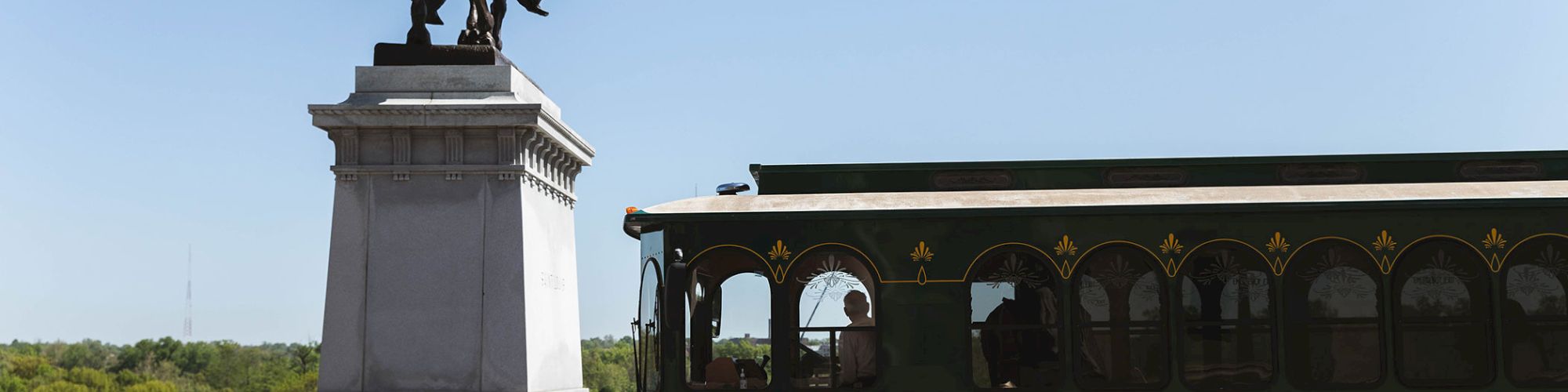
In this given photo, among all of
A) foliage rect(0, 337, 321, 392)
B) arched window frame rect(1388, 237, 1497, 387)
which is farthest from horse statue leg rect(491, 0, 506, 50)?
foliage rect(0, 337, 321, 392)

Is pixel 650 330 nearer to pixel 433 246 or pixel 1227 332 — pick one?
pixel 1227 332

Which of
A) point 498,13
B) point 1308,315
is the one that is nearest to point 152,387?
point 498,13

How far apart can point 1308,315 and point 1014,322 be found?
1972mm

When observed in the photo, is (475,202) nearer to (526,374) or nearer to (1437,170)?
(526,374)

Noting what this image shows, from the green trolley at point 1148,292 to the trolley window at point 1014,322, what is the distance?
0.04 ft

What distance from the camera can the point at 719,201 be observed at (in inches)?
422

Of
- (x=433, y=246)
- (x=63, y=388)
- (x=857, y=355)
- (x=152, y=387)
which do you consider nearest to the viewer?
(x=857, y=355)

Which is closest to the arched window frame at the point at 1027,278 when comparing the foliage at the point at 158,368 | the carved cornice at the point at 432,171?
the carved cornice at the point at 432,171

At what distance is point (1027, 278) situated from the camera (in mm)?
10227

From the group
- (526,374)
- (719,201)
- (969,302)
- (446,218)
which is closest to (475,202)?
(446,218)

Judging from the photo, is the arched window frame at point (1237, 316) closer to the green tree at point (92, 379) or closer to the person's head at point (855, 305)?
the person's head at point (855, 305)

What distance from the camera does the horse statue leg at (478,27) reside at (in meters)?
18.6

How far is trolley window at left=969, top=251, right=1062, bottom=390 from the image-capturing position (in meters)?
10.1

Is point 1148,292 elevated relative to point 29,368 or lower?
elevated
